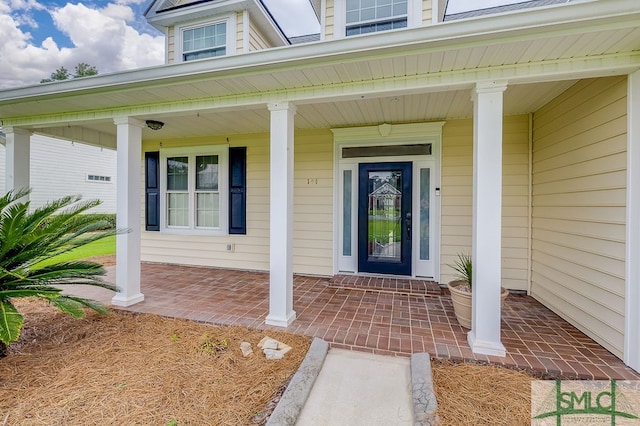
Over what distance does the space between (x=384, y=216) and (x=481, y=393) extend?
3.08m

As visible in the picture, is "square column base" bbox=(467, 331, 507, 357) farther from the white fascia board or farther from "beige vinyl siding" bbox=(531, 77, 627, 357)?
the white fascia board

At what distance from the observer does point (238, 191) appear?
541 cm

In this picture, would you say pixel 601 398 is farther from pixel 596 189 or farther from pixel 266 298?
pixel 266 298

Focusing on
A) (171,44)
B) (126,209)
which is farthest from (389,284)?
(171,44)

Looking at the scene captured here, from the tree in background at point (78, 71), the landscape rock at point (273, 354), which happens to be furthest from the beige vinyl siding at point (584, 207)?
the tree in background at point (78, 71)

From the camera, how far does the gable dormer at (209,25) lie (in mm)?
4996

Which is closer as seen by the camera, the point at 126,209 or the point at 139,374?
the point at 139,374

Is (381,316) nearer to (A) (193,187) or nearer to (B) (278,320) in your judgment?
(B) (278,320)

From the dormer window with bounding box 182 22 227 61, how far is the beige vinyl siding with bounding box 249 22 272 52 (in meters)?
0.45

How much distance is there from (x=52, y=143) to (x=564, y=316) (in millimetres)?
15838

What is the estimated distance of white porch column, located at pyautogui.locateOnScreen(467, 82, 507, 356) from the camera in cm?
250

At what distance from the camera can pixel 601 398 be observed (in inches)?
77.4

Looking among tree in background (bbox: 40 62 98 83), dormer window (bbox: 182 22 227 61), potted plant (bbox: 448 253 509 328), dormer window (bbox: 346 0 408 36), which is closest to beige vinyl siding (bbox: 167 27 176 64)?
dormer window (bbox: 182 22 227 61)

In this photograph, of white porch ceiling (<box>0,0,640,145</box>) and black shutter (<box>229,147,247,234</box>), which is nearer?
white porch ceiling (<box>0,0,640,145</box>)
